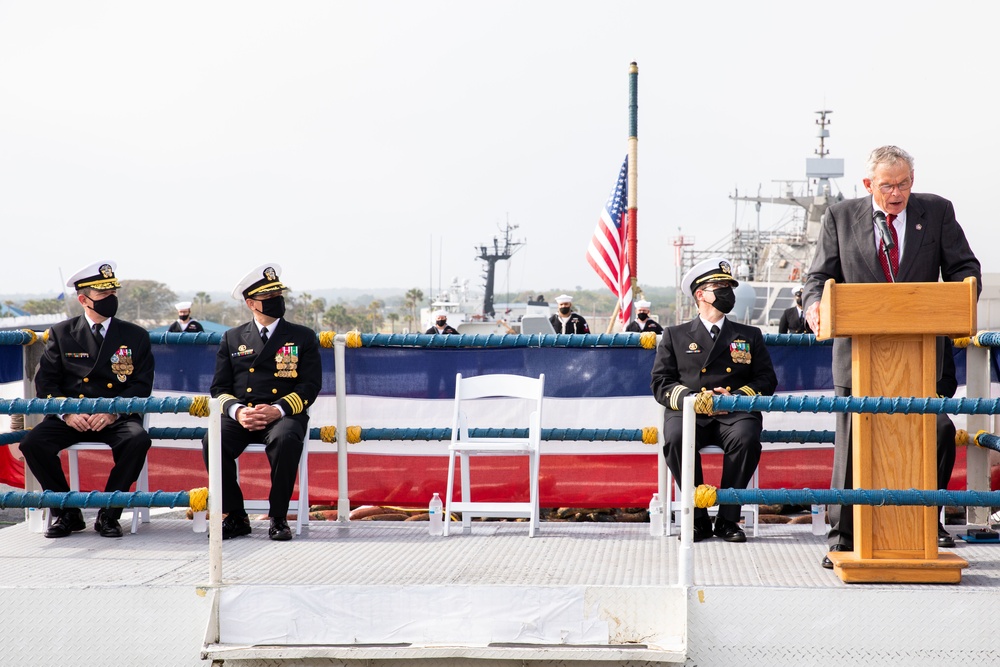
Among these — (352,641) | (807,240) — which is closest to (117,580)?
(352,641)

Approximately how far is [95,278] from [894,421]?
4346 millimetres

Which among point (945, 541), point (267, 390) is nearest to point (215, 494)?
point (267, 390)

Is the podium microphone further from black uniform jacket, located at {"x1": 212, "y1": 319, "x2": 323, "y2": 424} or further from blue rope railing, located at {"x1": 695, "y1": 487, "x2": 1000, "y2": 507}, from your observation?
black uniform jacket, located at {"x1": 212, "y1": 319, "x2": 323, "y2": 424}

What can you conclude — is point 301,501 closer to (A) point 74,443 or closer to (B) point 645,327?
(A) point 74,443

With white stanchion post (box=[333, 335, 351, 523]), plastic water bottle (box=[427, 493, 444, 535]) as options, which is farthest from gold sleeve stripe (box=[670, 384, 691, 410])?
white stanchion post (box=[333, 335, 351, 523])

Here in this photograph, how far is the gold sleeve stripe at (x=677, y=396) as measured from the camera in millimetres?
5234

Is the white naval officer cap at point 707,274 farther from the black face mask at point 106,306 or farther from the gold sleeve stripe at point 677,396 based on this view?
the black face mask at point 106,306

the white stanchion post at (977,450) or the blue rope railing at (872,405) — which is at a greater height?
the blue rope railing at (872,405)

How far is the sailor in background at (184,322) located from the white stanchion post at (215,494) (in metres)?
10.5

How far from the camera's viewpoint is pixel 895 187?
14.0 feet

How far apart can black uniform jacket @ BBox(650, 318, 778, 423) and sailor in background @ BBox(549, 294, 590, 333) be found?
27.4ft

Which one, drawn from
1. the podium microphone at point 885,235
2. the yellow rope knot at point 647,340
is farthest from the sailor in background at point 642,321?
the podium microphone at point 885,235

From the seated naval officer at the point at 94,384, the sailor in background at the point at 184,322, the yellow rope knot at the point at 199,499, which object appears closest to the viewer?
the yellow rope knot at the point at 199,499

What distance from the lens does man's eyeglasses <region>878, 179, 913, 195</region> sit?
427cm
